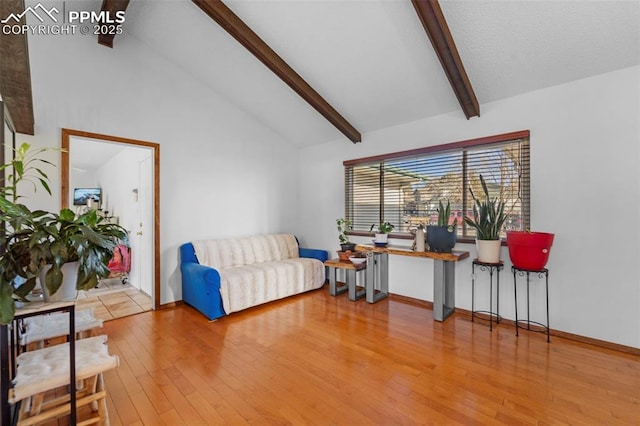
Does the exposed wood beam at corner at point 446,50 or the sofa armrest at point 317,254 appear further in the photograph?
the sofa armrest at point 317,254

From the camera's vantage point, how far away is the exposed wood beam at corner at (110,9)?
2.74 m

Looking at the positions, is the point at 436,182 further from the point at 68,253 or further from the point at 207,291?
the point at 68,253

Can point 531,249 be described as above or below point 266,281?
above

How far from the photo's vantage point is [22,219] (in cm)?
123

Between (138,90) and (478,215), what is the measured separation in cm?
423

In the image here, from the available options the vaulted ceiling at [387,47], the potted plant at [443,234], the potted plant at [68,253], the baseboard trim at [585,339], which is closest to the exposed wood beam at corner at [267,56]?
the vaulted ceiling at [387,47]

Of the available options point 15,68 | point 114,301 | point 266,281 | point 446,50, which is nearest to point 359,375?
point 266,281

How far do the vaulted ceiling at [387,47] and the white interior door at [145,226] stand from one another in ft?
5.11

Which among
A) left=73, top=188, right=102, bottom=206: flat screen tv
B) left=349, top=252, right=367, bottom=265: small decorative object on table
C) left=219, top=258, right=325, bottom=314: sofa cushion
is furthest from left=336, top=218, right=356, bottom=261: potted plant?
left=73, top=188, right=102, bottom=206: flat screen tv

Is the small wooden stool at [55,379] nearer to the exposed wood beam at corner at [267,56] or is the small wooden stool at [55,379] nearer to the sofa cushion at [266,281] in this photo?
the sofa cushion at [266,281]

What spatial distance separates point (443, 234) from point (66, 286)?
10.3ft

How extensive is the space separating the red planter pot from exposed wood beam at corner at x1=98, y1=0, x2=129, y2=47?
436cm

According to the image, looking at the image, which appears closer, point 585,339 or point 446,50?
point 446,50

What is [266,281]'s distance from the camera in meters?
3.64
